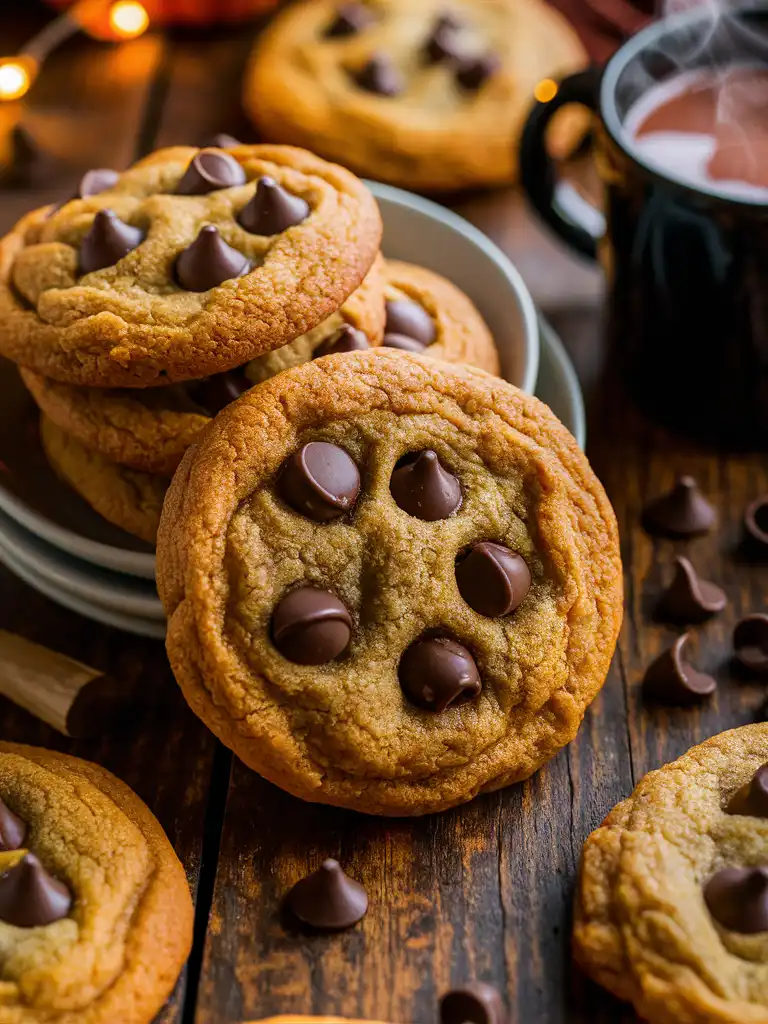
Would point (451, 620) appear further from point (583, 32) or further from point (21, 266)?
point (583, 32)

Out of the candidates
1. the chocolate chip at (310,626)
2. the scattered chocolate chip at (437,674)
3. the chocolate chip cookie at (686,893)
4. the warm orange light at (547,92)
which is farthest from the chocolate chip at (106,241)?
the chocolate chip cookie at (686,893)

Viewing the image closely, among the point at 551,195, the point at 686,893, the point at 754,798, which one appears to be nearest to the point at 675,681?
the point at 754,798

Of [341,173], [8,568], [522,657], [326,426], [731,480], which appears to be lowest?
[8,568]

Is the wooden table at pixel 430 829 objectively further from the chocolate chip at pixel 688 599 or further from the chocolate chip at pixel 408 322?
the chocolate chip at pixel 408 322

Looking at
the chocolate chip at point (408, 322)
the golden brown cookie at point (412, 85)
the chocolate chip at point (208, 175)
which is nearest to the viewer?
the chocolate chip at point (208, 175)

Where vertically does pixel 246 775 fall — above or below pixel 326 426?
below

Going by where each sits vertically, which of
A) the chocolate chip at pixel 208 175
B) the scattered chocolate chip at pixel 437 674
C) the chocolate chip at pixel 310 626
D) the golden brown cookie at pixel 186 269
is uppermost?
the chocolate chip at pixel 208 175

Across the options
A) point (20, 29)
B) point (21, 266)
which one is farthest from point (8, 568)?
point (20, 29)
